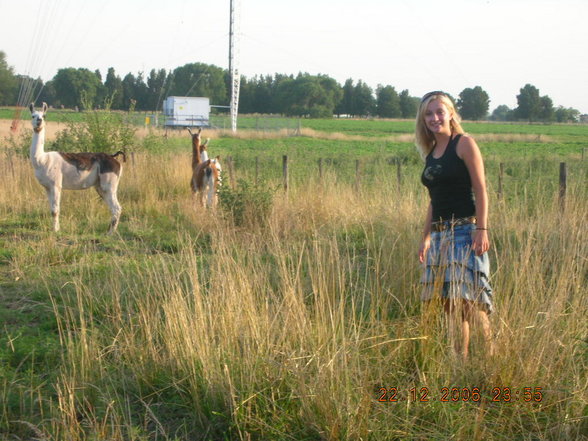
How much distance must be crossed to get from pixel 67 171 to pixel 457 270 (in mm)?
7911

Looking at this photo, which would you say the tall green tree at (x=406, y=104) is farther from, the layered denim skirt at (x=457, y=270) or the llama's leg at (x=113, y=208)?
the layered denim skirt at (x=457, y=270)

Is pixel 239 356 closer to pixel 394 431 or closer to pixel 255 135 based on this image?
pixel 394 431

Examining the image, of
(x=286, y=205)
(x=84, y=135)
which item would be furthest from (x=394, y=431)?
(x=84, y=135)

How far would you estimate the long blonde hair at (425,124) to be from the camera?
4.19m

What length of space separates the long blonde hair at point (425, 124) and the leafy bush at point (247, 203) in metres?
5.55

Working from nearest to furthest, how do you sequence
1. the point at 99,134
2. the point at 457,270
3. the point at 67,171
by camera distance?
the point at 457,270
the point at 67,171
the point at 99,134

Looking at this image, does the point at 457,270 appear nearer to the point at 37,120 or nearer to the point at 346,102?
the point at 37,120

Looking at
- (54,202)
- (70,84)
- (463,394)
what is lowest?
(463,394)

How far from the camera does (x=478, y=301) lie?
3943 mm

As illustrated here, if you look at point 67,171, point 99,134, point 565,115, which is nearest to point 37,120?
point 67,171

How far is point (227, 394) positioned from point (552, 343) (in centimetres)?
191

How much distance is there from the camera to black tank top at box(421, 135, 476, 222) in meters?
4.02

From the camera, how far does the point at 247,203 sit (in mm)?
10047

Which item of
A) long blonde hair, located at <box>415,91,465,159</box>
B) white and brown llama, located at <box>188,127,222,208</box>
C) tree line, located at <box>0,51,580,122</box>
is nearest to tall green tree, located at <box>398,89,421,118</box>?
tree line, located at <box>0,51,580,122</box>
